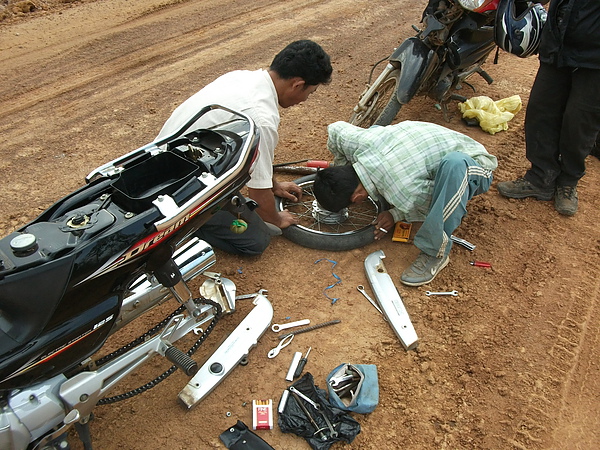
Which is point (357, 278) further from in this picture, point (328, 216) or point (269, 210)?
point (269, 210)

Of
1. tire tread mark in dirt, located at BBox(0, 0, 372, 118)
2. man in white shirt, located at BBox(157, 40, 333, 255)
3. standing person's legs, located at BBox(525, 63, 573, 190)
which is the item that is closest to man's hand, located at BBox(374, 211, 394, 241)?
man in white shirt, located at BBox(157, 40, 333, 255)

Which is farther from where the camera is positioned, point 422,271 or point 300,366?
point 422,271

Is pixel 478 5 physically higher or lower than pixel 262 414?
higher

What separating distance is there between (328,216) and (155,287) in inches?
64.1

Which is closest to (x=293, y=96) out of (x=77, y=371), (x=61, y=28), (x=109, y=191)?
(x=109, y=191)

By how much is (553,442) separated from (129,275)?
215 centimetres

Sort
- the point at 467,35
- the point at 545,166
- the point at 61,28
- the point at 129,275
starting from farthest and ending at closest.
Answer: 1. the point at 61,28
2. the point at 467,35
3. the point at 545,166
4. the point at 129,275

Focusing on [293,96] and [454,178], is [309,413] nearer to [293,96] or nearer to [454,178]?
[454,178]

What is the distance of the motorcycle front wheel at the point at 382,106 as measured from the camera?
4.25 m

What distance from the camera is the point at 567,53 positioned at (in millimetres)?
3359

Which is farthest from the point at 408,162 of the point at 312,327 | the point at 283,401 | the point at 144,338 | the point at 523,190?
the point at 144,338

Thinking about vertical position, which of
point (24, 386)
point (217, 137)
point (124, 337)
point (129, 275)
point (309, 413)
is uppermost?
point (217, 137)

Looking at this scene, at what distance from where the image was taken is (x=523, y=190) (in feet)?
12.9

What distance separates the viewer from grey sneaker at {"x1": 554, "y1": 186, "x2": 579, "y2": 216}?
380 cm
